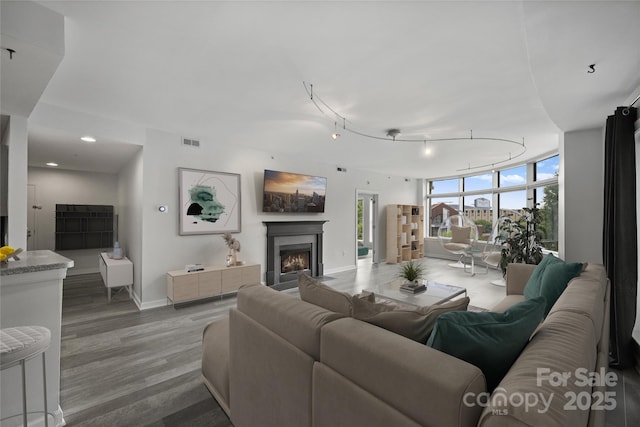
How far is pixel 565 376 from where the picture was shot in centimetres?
71

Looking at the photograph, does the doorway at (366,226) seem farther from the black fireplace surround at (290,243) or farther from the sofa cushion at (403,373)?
the sofa cushion at (403,373)

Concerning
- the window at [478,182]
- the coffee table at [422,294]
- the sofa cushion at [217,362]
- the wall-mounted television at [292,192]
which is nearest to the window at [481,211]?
the window at [478,182]

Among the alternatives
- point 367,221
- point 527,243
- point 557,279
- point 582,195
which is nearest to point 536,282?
point 557,279

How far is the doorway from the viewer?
7.81m

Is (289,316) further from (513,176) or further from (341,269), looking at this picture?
(513,176)

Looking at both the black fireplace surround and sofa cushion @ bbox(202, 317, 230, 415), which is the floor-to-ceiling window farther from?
sofa cushion @ bbox(202, 317, 230, 415)

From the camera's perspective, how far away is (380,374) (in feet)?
2.84

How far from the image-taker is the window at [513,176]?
261 inches

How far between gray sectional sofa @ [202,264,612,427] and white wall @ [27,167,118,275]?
6.81 meters

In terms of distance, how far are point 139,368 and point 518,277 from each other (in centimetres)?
404

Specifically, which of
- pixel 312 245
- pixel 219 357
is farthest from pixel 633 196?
pixel 312 245

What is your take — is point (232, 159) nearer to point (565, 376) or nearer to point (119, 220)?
point (119, 220)

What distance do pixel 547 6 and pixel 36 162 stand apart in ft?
25.4

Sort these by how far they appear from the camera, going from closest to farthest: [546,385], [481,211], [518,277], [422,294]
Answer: [546,385]
[518,277]
[422,294]
[481,211]
